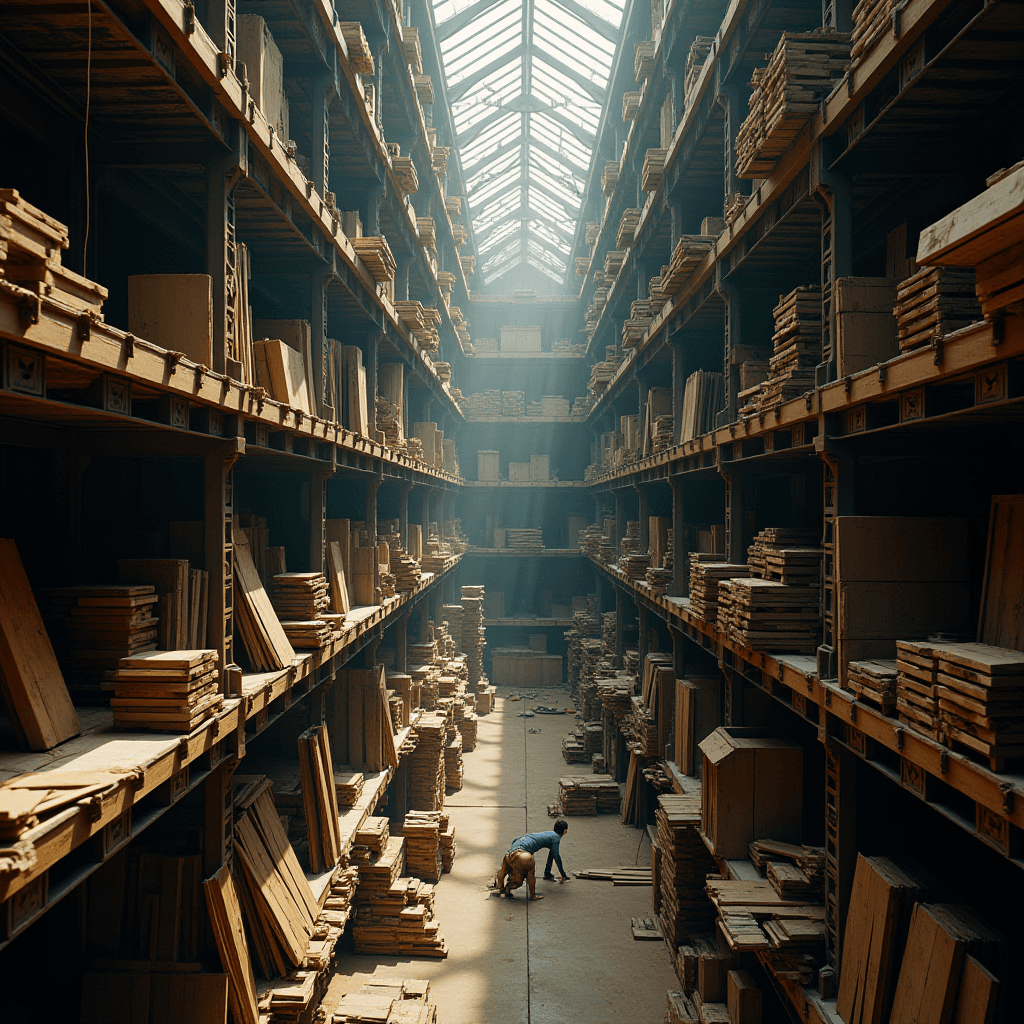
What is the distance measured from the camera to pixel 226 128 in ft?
18.3

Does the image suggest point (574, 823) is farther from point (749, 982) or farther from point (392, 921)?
point (749, 982)

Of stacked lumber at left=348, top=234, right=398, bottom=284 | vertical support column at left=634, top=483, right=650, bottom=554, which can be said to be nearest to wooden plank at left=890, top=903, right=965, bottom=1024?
stacked lumber at left=348, top=234, right=398, bottom=284

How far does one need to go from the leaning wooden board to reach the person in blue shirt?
331 inches

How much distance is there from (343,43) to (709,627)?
7.68m

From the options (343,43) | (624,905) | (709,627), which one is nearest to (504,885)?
(624,905)

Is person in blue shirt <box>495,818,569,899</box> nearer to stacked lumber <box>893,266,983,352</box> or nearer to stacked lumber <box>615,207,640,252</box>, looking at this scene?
stacked lumber <box>893,266,983,352</box>

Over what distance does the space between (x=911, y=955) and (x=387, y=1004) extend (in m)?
5.46

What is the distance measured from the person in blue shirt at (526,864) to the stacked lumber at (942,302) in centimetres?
952

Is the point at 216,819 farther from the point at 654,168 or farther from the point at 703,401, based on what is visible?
the point at 654,168

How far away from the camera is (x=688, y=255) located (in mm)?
10062

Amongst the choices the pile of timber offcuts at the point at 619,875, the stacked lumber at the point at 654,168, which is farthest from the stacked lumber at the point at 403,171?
the pile of timber offcuts at the point at 619,875

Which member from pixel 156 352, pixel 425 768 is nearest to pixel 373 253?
pixel 156 352

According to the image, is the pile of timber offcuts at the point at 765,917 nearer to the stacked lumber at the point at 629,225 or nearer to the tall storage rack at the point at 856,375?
the tall storage rack at the point at 856,375

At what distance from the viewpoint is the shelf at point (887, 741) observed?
12.3ft
